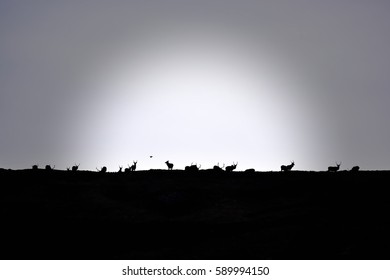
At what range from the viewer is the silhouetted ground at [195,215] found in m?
23.2

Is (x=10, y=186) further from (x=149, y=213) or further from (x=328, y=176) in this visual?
(x=328, y=176)

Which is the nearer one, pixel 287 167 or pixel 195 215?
pixel 195 215

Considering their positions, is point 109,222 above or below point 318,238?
above

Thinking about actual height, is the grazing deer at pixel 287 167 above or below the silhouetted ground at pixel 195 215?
above

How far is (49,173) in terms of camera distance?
1507 inches

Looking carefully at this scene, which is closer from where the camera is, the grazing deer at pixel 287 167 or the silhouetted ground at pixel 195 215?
the silhouetted ground at pixel 195 215

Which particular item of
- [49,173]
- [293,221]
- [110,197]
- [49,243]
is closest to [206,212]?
[293,221]

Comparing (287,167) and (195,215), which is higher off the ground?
(287,167)

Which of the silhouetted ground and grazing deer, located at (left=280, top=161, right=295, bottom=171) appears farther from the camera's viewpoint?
grazing deer, located at (left=280, top=161, right=295, bottom=171)

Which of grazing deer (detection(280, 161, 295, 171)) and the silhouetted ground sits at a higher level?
grazing deer (detection(280, 161, 295, 171))

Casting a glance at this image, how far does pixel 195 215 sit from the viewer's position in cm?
2891

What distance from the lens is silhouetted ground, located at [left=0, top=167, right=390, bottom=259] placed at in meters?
23.2

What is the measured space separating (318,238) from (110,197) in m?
16.7
